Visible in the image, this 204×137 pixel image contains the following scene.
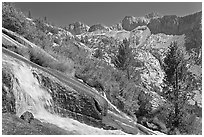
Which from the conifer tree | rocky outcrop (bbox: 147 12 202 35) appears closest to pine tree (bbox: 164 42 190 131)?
the conifer tree

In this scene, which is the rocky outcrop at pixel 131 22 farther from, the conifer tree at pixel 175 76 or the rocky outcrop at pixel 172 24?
the conifer tree at pixel 175 76

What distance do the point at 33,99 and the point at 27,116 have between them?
89 cm

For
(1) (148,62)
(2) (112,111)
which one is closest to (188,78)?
(2) (112,111)

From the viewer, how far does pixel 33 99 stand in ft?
27.8

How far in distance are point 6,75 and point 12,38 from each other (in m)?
5.05

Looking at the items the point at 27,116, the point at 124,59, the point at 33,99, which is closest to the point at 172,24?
the point at 124,59

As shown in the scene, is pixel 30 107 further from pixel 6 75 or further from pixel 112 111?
pixel 112 111

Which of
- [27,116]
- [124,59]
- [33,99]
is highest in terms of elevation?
[124,59]

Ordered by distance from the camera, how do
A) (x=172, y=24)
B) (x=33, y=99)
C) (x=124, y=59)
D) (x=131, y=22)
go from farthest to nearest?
(x=131, y=22), (x=172, y=24), (x=124, y=59), (x=33, y=99)

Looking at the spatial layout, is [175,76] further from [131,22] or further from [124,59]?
[131,22]

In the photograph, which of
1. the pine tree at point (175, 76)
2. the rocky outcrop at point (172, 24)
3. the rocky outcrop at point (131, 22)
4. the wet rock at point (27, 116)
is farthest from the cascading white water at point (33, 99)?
the rocky outcrop at point (131, 22)

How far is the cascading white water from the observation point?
8.16 metres

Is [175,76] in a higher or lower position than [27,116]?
higher

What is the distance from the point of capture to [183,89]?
20.7 metres
